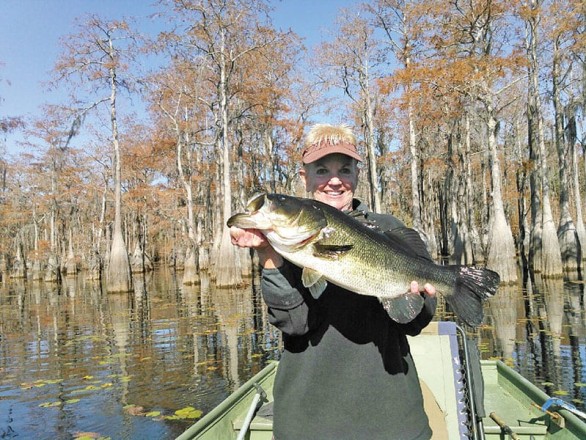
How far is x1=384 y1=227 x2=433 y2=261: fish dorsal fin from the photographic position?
2410 millimetres

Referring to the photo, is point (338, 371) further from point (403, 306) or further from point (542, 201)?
point (542, 201)

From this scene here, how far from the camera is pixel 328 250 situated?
7.08 feet

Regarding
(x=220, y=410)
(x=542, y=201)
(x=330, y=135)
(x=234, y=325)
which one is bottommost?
(x=234, y=325)

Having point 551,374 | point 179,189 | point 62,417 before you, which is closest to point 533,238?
point 551,374

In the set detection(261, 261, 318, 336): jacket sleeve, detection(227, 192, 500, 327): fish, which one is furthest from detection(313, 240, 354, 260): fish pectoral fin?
detection(261, 261, 318, 336): jacket sleeve

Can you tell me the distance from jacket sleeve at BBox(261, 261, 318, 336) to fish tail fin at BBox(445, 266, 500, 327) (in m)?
0.75

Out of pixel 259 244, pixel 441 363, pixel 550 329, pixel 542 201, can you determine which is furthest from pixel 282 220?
pixel 542 201

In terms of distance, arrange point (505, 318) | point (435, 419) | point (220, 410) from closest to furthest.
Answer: point (435, 419), point (220, 410), point (505, 318)

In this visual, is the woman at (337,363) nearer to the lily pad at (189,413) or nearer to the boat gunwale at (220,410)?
the boat gunwale at (220,410)

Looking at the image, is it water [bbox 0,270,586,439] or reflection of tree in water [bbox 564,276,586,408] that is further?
reflection of tree in water [bbox 564,276,586,408]

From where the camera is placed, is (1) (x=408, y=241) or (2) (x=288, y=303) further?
(1) (x=408, y=241)

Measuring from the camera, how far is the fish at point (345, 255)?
2131 mm

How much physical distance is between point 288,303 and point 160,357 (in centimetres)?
898

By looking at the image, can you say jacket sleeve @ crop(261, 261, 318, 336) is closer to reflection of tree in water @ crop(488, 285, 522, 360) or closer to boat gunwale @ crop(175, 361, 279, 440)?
boat gunwale @ crop(175, 361, 279, 440)
